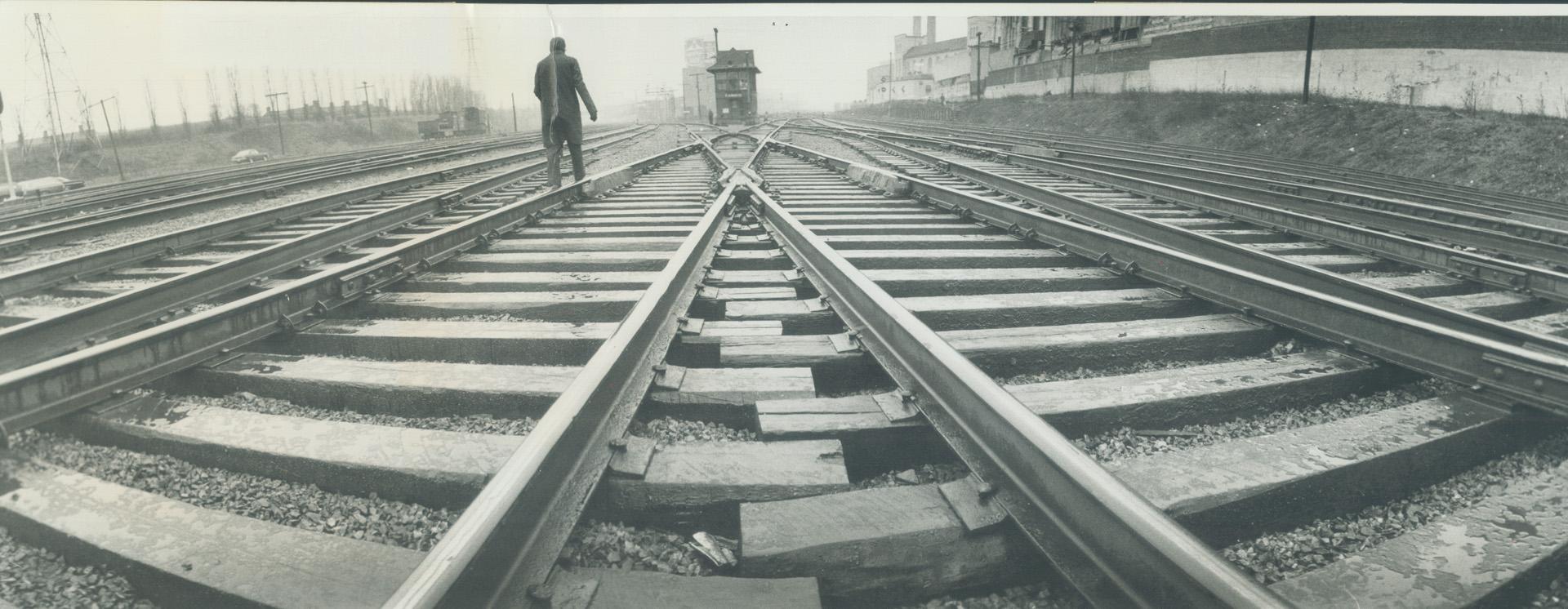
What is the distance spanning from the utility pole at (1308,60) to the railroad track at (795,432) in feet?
49.1

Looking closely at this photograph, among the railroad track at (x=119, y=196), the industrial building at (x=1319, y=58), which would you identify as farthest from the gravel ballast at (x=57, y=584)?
the industrial building at (x=1319, y=58)

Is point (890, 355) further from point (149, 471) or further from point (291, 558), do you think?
point (149, 471)

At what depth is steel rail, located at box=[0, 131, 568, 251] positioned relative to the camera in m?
6.12

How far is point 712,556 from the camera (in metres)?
1.52

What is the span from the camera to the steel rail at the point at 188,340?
80.7 inches

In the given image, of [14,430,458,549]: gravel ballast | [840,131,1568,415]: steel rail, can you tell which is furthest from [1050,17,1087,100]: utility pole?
[14,430,458,549]: gravel ballast

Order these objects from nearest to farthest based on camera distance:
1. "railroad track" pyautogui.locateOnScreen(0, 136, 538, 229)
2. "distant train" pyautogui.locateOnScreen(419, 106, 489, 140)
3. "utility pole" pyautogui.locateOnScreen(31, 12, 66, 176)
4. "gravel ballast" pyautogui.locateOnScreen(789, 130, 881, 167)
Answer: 1. "utility pole" pyautogui.locateOnScreen(31, 12, 66, 176)
2. "railroad track" pyautogui.locateOnScreen(0, 136, 538, 229)
3. "gravel ballast" pyautogui.locateOnScreen(789, 130, 881, 167)
4. "distant train" pyautogui.locateOnScreen(419, 106, 489, 140)

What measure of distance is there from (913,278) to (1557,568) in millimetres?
2312

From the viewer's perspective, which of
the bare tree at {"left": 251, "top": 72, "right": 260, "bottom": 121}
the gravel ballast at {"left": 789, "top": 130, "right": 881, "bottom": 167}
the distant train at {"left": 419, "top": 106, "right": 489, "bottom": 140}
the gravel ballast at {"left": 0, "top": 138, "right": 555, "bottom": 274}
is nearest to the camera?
the gravel ballast at {"left": 0, "top": 138, "right": 555, "bottom": 274}

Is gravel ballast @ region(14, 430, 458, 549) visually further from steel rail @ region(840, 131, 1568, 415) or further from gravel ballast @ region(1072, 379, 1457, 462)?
steel rail @ region(840, 131, 1568, 415)

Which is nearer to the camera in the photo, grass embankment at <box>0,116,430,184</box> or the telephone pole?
the telephone pole

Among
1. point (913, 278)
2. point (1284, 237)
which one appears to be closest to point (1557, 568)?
point (913, 278)

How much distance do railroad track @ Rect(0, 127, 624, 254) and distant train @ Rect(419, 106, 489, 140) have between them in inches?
863

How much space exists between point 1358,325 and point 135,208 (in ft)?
34.6
